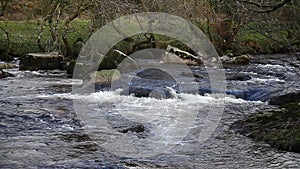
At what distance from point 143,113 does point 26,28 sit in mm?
14181

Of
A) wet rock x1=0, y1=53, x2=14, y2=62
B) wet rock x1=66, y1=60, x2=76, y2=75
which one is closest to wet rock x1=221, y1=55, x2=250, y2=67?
wet rock x1=66, y1=60, x2=76, y2=75

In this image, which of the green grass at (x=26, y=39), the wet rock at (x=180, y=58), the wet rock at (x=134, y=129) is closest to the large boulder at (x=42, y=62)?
the green grass at (x=26, y=39)

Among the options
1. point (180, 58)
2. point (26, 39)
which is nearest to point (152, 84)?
point (180, 58)

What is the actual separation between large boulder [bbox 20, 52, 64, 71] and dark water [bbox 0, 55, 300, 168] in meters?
2.26

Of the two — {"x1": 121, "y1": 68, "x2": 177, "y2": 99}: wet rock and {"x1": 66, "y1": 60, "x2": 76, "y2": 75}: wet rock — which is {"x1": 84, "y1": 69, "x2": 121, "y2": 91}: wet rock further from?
{"x1": 66, "y1": 60, "x2": 76, "y2": 75}: wet rock

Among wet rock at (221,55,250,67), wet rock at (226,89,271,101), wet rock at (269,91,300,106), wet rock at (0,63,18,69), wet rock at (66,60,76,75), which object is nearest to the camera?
wet rock at (269,91,300,106)

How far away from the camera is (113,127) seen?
10.3 m

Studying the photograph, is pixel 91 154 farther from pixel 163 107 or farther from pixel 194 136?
pixel 163 107

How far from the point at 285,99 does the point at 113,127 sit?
4841mm

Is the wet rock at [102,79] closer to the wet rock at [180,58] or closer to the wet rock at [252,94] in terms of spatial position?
the wet rock at [252,94]

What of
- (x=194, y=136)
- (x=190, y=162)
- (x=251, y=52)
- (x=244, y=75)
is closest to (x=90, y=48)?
(x=244, y=75)

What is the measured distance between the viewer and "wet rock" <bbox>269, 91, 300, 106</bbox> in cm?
1245

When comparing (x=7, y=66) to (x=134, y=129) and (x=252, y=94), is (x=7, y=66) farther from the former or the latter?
(x=134, y=129)

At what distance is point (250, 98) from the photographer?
13953 millimetres
